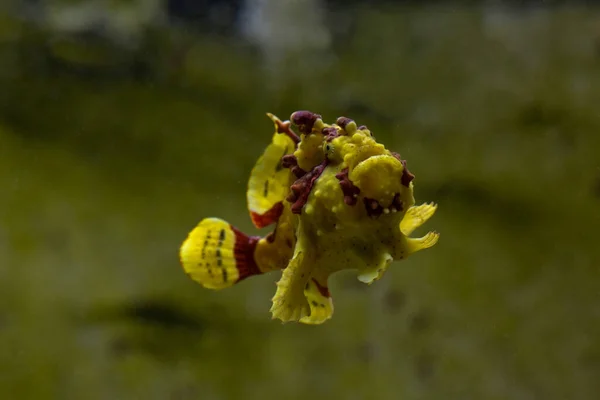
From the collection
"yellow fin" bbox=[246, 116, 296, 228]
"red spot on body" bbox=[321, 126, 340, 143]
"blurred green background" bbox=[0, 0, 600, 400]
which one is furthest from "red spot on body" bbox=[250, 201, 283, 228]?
"blurred green background" bbox=[0, 0, 600, 400]

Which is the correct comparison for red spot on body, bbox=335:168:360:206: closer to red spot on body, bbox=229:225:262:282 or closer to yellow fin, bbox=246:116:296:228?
yellow fin, bbox=246:116:296:228

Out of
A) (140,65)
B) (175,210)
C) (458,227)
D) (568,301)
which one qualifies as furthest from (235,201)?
(568,301)

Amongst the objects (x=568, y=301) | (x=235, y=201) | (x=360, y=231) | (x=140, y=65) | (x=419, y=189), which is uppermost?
(x=360, y=231)

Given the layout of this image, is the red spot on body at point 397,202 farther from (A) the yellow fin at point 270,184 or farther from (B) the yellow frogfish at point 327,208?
(A) the yellow fin at point 270,184

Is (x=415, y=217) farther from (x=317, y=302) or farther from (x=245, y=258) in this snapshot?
(x=245, y=258)

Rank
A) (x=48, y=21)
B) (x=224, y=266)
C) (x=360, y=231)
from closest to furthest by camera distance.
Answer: (x=360, y=231) → (x=224, y=266) → (x=48, y=21)

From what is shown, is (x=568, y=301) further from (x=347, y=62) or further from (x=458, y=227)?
(x=347, y=62)

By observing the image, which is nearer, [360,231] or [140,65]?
[360,231]
